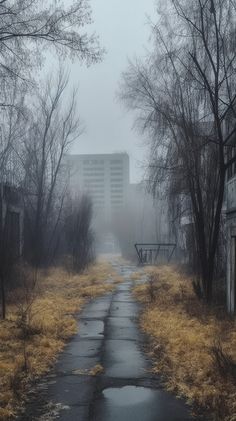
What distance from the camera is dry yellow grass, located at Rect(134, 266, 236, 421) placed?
21.1 feet

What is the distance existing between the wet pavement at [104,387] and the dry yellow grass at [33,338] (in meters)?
0.20

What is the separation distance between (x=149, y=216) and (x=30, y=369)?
50.6 meters

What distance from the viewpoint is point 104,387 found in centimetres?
708

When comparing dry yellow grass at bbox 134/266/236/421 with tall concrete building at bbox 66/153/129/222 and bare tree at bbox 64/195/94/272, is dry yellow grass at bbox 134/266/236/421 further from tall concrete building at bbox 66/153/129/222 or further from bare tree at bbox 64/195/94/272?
tall concrete building at bbox 66/153/129/222

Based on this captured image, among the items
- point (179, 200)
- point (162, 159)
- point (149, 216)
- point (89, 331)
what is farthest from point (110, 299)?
point (149, 216)

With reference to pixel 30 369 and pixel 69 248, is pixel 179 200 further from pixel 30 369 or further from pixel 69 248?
pixel 69 248

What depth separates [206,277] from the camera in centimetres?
1466

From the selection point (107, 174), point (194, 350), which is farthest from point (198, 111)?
point (107, 174)

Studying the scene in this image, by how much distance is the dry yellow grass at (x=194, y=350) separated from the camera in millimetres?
6422

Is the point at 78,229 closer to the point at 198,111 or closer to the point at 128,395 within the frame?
the point at 198,111

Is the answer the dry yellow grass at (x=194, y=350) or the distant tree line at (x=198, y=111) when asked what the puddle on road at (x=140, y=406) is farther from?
the distant tree line at (x=198, y=111)

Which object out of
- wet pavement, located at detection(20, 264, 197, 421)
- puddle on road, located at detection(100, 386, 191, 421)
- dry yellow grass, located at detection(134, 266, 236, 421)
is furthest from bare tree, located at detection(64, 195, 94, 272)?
puddle on road, located at detection(100, 386, 191, 421)

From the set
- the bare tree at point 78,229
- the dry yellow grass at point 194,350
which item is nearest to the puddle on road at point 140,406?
the dry yellow grass at point 194,350

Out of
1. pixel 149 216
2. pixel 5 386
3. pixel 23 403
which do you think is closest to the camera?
pixel 23 403
